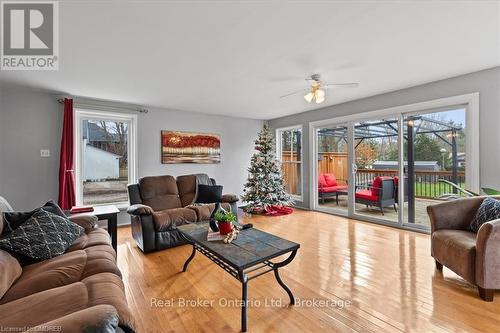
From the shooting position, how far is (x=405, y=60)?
112 inches

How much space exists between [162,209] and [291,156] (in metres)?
3.63

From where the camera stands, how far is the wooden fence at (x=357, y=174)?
3.72 meters

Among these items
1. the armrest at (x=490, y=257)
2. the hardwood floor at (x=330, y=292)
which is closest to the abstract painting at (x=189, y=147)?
the hardwood floor at (x=330, y=292)

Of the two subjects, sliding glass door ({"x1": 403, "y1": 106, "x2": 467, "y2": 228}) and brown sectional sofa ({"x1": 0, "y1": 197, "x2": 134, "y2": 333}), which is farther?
sliding glass door ({"x1": 403, "y1": 106, "x2": 467, "y2": 228})

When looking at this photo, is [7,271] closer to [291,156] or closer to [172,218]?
[172,218]

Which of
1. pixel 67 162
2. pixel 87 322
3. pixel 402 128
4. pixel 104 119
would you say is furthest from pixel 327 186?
pixel 87 322

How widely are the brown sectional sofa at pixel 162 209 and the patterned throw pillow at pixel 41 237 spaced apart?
98 cm

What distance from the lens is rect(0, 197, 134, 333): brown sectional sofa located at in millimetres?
962

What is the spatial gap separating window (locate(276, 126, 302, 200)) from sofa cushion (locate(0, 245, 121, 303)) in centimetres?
475

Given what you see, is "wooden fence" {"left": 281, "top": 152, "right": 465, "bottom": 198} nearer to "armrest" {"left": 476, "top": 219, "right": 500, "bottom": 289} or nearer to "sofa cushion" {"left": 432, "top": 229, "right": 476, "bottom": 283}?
"sofa cushion" {"left": 432, "top": 229, "right": 476, "bottom": 283}

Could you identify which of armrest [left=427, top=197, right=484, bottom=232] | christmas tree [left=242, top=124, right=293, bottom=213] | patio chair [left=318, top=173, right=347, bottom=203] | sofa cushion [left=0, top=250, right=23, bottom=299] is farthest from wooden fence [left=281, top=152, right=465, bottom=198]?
sofa cushion [left=0, top=250, right=23, bottom=299]

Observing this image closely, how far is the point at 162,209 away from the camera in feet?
12.3

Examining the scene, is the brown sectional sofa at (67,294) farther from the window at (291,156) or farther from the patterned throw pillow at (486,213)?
the window at (291,156)

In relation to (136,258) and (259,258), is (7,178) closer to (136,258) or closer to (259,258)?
(136,258)
